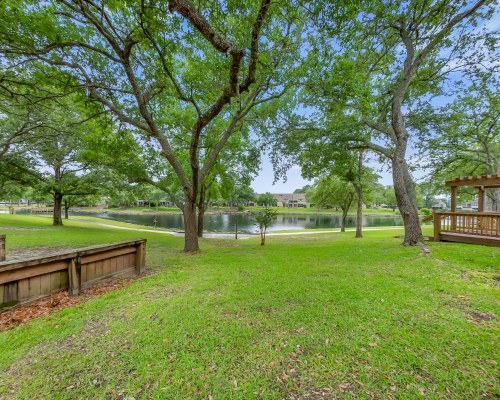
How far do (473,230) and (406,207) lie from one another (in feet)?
8.35

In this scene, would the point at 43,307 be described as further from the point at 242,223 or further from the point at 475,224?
the point at 242,223

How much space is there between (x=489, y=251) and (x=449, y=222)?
8.56 ft

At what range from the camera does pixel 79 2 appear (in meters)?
4.26

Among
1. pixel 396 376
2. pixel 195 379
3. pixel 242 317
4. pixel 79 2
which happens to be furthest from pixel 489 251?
pixel 79 2

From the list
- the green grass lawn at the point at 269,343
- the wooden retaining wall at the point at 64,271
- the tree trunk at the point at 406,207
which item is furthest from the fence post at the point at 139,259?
the tree trunk at the point at 406,207

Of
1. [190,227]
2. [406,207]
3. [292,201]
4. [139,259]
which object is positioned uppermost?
[292,201]

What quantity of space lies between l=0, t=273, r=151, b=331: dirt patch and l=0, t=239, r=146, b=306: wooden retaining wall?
10 centimetres

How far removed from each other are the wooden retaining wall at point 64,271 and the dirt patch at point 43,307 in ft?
0.33

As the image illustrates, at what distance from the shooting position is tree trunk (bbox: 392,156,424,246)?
7314mm

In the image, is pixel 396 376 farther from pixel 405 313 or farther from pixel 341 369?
pixel 405 313

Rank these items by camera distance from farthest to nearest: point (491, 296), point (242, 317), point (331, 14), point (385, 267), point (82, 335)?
point (385, 267)
point (331, 14)
point (491, 296)
point (242, 317)
point (82, 335)

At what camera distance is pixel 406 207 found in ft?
24.1

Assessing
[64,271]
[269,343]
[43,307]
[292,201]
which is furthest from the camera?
[292,201]

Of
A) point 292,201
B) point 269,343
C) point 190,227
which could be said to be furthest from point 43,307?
point 292,201
